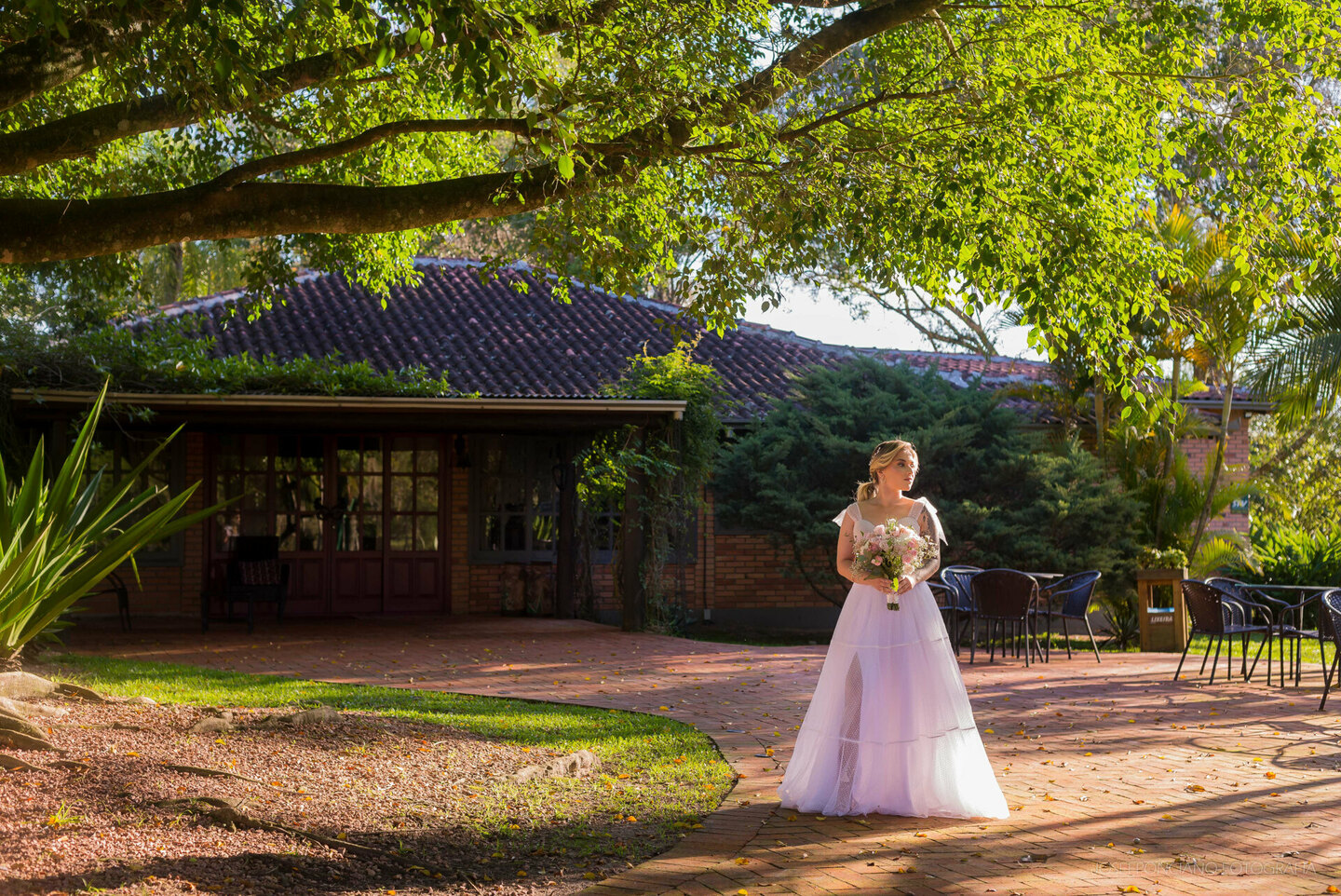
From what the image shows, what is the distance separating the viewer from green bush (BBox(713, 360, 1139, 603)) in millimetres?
13977

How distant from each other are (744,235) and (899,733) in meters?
4.45

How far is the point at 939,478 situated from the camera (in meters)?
14.5

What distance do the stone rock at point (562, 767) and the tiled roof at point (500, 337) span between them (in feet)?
25.3

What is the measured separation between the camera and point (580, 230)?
8.16 meters

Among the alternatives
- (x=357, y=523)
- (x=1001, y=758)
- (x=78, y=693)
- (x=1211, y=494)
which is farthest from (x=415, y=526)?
(x=1001, y=758)

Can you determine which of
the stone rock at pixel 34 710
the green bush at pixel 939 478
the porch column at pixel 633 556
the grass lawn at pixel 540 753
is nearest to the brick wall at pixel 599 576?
the green bush at pixel 939 478

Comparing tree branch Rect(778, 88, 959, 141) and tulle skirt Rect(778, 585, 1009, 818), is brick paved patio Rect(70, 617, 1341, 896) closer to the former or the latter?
tulle skirt Rect(778, 585, 1009, 818)

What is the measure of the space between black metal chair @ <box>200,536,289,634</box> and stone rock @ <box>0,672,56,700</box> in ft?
19.0

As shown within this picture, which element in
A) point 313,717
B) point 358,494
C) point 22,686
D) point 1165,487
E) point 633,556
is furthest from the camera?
point 358,494

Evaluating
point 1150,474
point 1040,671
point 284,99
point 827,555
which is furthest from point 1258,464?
point 284,99

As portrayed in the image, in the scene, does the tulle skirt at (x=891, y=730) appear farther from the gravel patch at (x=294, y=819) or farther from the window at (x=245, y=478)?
the window at (x=245, y=478)

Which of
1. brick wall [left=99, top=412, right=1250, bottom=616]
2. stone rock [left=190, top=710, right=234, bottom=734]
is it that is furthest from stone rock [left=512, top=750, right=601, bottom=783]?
brick wall [left=99, top=412, right=1250, bottom=616]

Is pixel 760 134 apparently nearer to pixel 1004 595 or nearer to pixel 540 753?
pixel 540 753

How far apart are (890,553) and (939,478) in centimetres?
939
